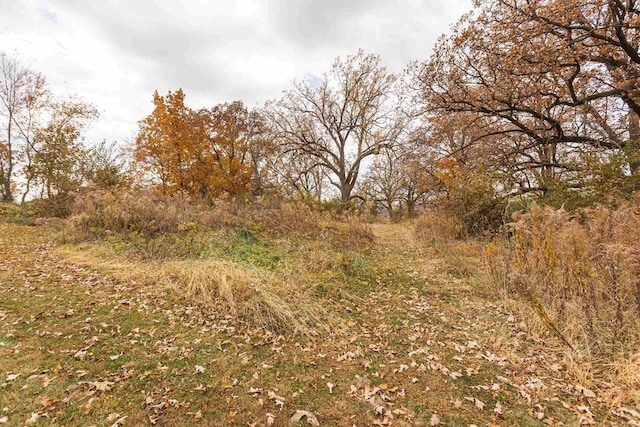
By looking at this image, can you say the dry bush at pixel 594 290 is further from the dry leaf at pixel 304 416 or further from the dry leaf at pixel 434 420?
the dry leaf at pixel 304 416

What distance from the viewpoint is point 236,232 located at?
26.0ft

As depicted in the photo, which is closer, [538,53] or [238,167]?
[538,53]

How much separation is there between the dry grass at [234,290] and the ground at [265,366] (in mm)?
175

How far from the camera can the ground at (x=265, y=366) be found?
8.39ft

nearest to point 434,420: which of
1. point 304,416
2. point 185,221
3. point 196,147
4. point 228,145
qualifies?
point 304,416

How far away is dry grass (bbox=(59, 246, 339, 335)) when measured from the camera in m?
4.14

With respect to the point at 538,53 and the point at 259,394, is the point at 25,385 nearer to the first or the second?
the point at 259,394

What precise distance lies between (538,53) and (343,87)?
12766 mm

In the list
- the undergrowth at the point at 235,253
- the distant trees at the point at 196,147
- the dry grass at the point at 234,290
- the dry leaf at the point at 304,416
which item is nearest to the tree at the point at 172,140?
the distant trees at the point at 196,147

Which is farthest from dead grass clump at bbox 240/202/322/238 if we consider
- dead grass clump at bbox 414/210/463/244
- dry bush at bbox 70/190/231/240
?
dead grass clump at bbox 414/210/463/244

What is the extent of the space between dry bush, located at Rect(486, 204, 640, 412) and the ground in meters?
0.32

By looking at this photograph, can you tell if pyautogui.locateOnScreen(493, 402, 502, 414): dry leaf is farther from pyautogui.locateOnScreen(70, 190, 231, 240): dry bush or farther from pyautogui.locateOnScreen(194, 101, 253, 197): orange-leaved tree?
pyautogui.locateOnScreen(194, 101, 253, 197): orange-leaved tree

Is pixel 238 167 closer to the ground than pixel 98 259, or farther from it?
farther from it

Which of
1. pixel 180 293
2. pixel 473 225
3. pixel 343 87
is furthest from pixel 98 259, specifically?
pixel 343 87
